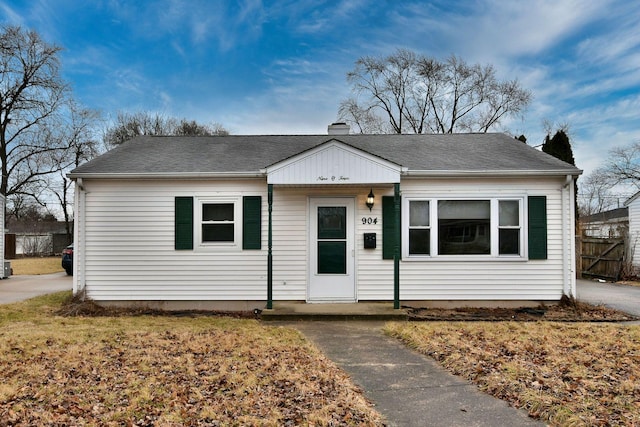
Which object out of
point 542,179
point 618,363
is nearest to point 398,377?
point 618,363

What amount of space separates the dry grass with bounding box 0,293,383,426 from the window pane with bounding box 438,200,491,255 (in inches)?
152

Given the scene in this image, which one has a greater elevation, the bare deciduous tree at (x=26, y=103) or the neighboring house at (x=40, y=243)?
the bare deciduous tree at (x=26, y=103)

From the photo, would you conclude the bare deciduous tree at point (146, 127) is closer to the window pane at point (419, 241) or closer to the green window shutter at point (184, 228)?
the green window shutter at point (184, 228)

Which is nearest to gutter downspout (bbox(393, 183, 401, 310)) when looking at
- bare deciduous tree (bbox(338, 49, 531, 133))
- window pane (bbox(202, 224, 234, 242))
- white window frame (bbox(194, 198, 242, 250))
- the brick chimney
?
white window frame (bbox(194, 198, 242, 250))

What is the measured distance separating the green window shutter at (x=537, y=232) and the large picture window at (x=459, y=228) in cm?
26

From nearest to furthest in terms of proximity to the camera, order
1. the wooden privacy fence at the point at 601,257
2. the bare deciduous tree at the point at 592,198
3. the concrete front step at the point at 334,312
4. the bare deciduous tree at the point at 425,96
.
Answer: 1. the concrete front step at the point at 334,312
2. the wooden privacy fence at the point at 601,257
3. the bare deciduous tree at the point at 425,96
4. the bare deciduous tree at the point at 592,198

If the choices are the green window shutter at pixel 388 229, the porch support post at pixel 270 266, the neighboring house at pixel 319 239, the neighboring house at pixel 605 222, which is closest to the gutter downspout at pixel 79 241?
the neighboring house at pixel 319 239

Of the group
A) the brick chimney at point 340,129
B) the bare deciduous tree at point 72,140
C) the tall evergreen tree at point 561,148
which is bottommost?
the brick chimney at point 340,129

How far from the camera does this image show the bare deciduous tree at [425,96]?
90.8 feet

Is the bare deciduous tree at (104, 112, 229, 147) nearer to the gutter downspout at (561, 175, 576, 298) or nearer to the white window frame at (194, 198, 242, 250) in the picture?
the white window frame at (194, 198, 242, 250)

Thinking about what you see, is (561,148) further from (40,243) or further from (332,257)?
(40,243)

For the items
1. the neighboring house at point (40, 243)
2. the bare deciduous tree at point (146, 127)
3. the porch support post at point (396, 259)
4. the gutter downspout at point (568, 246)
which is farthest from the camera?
the bare deciduous tree at point (146, 127)

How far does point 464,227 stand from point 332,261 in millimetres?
2809

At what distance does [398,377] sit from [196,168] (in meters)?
6.01
